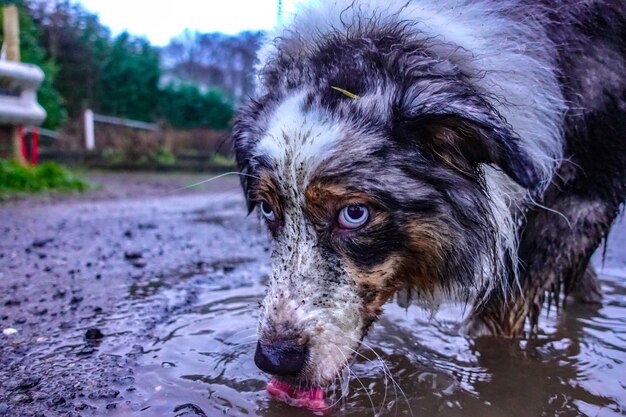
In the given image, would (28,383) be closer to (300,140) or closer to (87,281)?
(300,140)

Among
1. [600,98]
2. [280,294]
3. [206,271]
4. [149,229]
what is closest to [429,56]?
[600,98]

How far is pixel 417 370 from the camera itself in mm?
2924

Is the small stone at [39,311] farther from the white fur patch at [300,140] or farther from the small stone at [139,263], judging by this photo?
the white fur patch at [300,140]

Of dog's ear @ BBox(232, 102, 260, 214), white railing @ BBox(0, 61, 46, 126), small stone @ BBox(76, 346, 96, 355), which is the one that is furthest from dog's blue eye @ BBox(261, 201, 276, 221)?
white railing @ BBox(0, 61, 46, 126)

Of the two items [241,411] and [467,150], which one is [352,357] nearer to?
[241,411]

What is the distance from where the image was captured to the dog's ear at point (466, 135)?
→ 247 centimetres

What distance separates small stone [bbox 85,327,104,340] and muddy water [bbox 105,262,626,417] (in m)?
0.31

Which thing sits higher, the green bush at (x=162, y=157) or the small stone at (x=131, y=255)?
the small stone at (x=131, y=255)

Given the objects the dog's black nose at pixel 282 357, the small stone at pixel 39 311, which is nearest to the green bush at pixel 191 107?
the small stone at pixel 39 311

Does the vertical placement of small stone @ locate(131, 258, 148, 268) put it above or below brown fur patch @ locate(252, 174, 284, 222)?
below

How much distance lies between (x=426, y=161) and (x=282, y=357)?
41.6 inches

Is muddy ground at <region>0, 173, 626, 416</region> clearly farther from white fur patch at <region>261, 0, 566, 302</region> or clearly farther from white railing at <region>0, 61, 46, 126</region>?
white railing at <region>0, 61, 46, 126</region>

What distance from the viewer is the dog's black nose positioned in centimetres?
227

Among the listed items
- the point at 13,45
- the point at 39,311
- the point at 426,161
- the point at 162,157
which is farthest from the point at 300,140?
the point at 162,157
